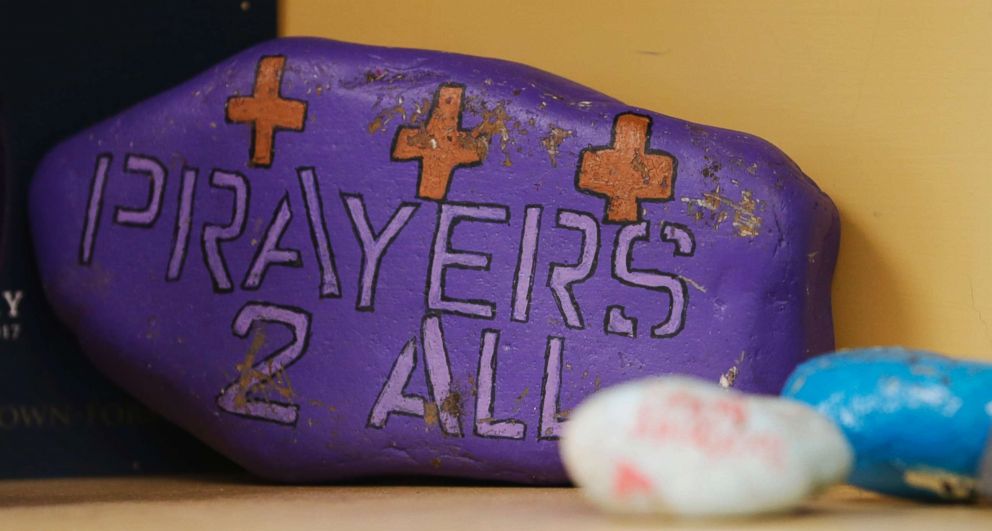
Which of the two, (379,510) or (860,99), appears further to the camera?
(860,99)

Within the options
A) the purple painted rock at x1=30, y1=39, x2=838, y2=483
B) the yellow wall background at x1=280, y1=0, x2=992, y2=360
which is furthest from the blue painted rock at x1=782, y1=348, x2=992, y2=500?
the yellow wall background at x1=280, y1=0, x2=992, y2=360

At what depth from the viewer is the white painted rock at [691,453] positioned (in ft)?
2.31

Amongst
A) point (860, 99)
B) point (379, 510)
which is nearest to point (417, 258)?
point (379, 510)

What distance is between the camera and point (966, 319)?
1204 mm

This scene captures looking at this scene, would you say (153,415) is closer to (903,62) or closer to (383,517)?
(383,517)

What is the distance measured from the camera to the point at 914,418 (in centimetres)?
80

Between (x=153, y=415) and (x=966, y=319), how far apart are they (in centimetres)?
83

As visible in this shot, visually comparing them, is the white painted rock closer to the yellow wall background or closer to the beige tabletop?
the beige tabletop

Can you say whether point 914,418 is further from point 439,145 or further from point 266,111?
point 266,111

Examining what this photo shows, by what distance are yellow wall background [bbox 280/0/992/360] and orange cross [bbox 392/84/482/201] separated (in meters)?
0.19

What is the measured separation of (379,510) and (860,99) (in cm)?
66

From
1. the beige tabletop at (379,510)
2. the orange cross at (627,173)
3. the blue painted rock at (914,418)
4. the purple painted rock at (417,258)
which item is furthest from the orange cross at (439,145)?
the blue painted rock at (914,418)

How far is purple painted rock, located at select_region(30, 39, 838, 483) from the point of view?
1125 millimetres

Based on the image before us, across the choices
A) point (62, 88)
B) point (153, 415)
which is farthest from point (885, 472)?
point (62, 88)
